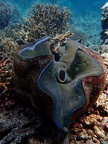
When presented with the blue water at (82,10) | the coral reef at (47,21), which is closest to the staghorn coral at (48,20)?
the coral reef at (47,21)

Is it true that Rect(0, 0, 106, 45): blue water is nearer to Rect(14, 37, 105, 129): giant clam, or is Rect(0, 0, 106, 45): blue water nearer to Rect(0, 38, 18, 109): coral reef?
Rect(0, 38, 18, 109): coral reef

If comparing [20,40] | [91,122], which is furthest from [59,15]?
[91,122]

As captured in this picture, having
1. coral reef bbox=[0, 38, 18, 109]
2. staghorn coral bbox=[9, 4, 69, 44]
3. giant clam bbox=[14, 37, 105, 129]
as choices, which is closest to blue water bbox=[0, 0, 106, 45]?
staghorn coral bbox=[9, 4, 69, 44]

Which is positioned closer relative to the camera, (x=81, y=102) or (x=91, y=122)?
(x=81, y=102)

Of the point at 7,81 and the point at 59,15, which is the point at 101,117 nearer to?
the point at 7,81

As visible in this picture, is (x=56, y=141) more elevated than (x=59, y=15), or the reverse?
(x=59, y=15)

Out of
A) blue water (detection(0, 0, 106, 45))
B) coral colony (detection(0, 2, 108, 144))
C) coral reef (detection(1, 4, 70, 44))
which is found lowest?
coral colony (detection(0, 2, 108, 144))

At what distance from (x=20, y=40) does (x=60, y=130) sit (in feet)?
12.8

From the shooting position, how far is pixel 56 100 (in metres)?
1.76

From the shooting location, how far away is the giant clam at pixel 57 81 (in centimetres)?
178

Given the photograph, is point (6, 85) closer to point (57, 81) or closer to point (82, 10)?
point (57, 81)

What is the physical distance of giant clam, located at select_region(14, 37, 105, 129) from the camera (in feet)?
5.83

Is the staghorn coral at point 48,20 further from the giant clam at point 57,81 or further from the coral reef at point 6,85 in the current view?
the giant clam at point 57,81

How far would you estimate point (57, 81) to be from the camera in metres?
2.04
